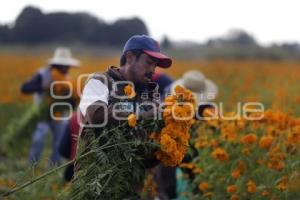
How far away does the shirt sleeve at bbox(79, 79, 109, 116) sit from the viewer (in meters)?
4.21

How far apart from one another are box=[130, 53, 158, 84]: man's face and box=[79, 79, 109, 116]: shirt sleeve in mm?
219

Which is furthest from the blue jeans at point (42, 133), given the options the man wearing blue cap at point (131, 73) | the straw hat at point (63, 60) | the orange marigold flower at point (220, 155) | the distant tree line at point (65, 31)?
the distant tree line at point (65, 31)

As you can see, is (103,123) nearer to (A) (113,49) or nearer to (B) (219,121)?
(B) (219,121)

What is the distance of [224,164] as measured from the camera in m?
5.58

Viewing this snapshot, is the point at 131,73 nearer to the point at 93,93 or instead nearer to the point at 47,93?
the point at 93,93

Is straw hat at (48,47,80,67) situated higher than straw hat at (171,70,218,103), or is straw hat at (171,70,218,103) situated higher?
straw hat at (48,47,80,67)

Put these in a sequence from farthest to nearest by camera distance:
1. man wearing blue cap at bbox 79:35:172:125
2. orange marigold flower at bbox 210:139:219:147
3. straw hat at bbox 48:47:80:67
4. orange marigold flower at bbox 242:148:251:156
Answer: straw hat at bbox 48:47:80:67 → orange marigold flower at bbox 210:139:219:147 → orange marigold flower at bbox 242:148:251:156 → man wearing blue cap at bbox 79:35:172:125

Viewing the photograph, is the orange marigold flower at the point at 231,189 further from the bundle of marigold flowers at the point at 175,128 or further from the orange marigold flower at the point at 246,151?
the bundle of marigold flowers at the point at 175,128

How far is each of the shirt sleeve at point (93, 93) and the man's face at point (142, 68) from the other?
219 millimetres

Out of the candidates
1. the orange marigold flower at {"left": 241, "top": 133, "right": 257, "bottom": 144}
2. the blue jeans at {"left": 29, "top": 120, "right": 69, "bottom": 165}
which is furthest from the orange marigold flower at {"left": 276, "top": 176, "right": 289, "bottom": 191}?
the blue jeans at {"left": 29, "top": 120, "right": 69, "bottom": 165}

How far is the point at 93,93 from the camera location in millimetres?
4258

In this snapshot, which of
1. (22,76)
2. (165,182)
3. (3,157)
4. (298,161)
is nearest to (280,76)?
(22,76)

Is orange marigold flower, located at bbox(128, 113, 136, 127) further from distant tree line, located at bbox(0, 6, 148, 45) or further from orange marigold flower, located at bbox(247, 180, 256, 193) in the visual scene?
distant tree line, located at bbox(0, 6, 148, 45)

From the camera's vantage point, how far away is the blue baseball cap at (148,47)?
171 inches
